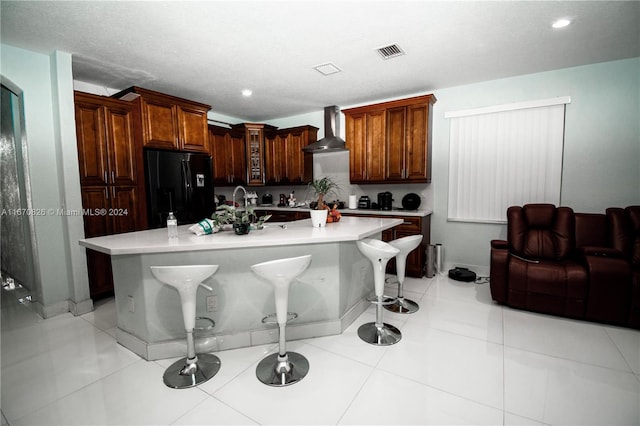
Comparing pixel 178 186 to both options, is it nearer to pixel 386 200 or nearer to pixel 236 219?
pixel 236 219

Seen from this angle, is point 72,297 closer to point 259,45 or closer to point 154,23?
point 154,23

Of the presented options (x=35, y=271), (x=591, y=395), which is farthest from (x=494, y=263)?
(x=35, y=271)

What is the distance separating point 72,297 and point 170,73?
2.89 m

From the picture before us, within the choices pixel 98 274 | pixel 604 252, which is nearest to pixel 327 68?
pixel 604 252

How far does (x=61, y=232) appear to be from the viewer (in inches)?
125

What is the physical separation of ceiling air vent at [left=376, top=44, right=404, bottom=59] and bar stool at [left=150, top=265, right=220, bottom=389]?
109 inches

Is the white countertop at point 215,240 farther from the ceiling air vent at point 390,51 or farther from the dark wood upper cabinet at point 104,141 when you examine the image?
the ceiling air vent at point 390,51

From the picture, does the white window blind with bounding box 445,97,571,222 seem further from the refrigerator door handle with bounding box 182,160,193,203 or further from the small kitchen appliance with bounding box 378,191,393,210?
the refrigerator door handle with bounding box 182,160,193,203

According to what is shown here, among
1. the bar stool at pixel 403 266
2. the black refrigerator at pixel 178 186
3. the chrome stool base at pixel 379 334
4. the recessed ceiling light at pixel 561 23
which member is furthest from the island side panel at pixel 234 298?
the recessed ceiling light at pixel 561 23

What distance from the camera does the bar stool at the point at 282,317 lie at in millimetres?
1885

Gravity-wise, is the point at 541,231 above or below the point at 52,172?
below

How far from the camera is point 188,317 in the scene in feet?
6.54

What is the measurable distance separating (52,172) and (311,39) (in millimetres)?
3096

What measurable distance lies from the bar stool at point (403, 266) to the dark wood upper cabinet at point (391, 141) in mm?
1667
